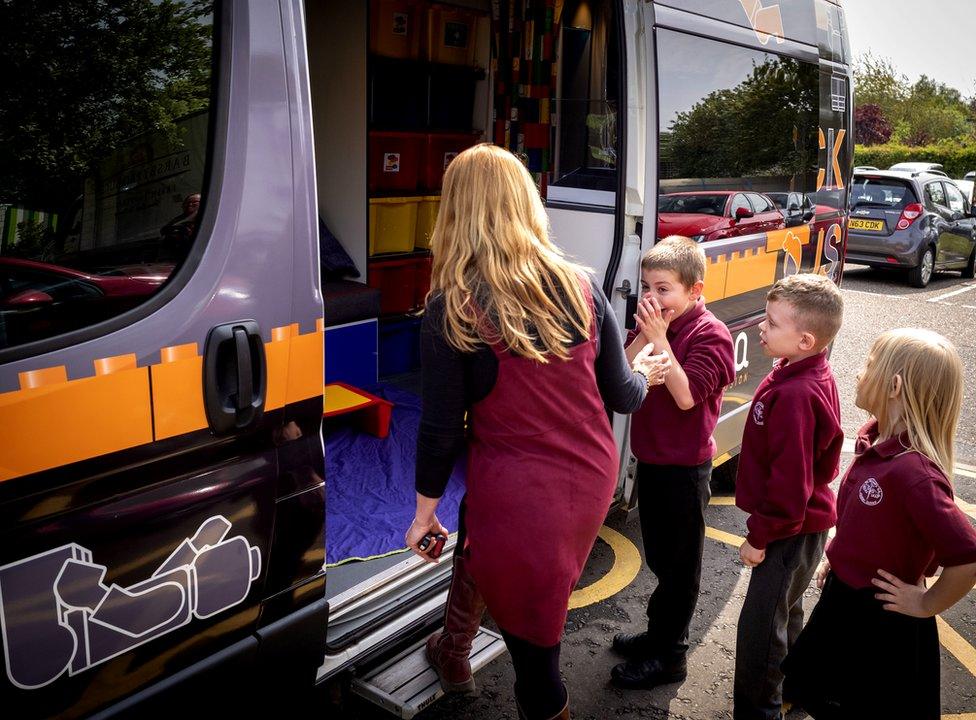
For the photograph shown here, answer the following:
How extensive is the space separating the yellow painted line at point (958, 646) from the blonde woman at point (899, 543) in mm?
1358

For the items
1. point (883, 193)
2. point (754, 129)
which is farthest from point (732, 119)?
point (883, 193)

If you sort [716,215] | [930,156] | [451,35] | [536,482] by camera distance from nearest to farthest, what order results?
[536,482] < [716,215] < [451,35] < [930,156]

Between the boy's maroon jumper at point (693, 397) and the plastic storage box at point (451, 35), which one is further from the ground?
the plastic storage box at point (451, 35)

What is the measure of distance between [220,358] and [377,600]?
120 centimetres

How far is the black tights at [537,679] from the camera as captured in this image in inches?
86.7

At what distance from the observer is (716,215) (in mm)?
3703

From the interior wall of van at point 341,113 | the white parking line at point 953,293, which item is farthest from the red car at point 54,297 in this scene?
the white parking line at point 953,293

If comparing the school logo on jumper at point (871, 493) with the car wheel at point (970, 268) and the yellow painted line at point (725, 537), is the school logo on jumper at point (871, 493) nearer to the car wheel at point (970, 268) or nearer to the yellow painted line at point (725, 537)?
the yellow painted line at point (725, 537)

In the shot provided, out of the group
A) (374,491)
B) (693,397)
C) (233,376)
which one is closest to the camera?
(233,376)

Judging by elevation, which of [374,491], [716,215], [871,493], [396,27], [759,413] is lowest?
[374,491]

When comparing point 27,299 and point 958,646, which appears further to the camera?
point 958,646

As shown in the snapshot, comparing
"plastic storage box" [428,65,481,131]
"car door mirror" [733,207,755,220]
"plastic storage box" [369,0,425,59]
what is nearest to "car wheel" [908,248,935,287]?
"plastic storage box" [428,65,481,131]

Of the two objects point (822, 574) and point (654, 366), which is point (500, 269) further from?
point (822, 574)

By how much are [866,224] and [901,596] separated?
11.3 metres
